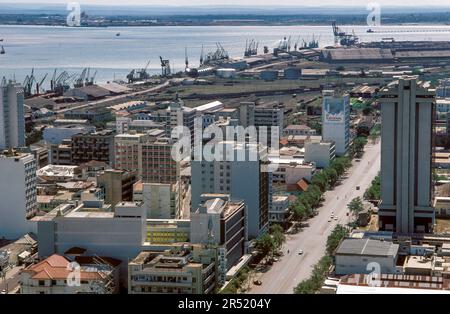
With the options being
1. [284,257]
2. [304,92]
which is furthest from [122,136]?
[304,92]

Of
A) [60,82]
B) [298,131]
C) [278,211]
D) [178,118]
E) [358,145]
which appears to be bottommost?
[278,211]

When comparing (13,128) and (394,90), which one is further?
(13,128)

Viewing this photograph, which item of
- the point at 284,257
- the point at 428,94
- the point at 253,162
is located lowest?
the point at 284,257

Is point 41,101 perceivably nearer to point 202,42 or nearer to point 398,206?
point 398,206

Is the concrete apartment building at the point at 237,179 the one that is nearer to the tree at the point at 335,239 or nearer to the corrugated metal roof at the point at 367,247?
the tree at the point at 335,239

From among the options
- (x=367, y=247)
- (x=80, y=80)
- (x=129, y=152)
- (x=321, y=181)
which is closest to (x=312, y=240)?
(x=367, y=247)

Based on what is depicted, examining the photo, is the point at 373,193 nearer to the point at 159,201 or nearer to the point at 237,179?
the point at 237,179

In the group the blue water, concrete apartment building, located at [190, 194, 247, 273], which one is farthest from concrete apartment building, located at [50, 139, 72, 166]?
the blue water
